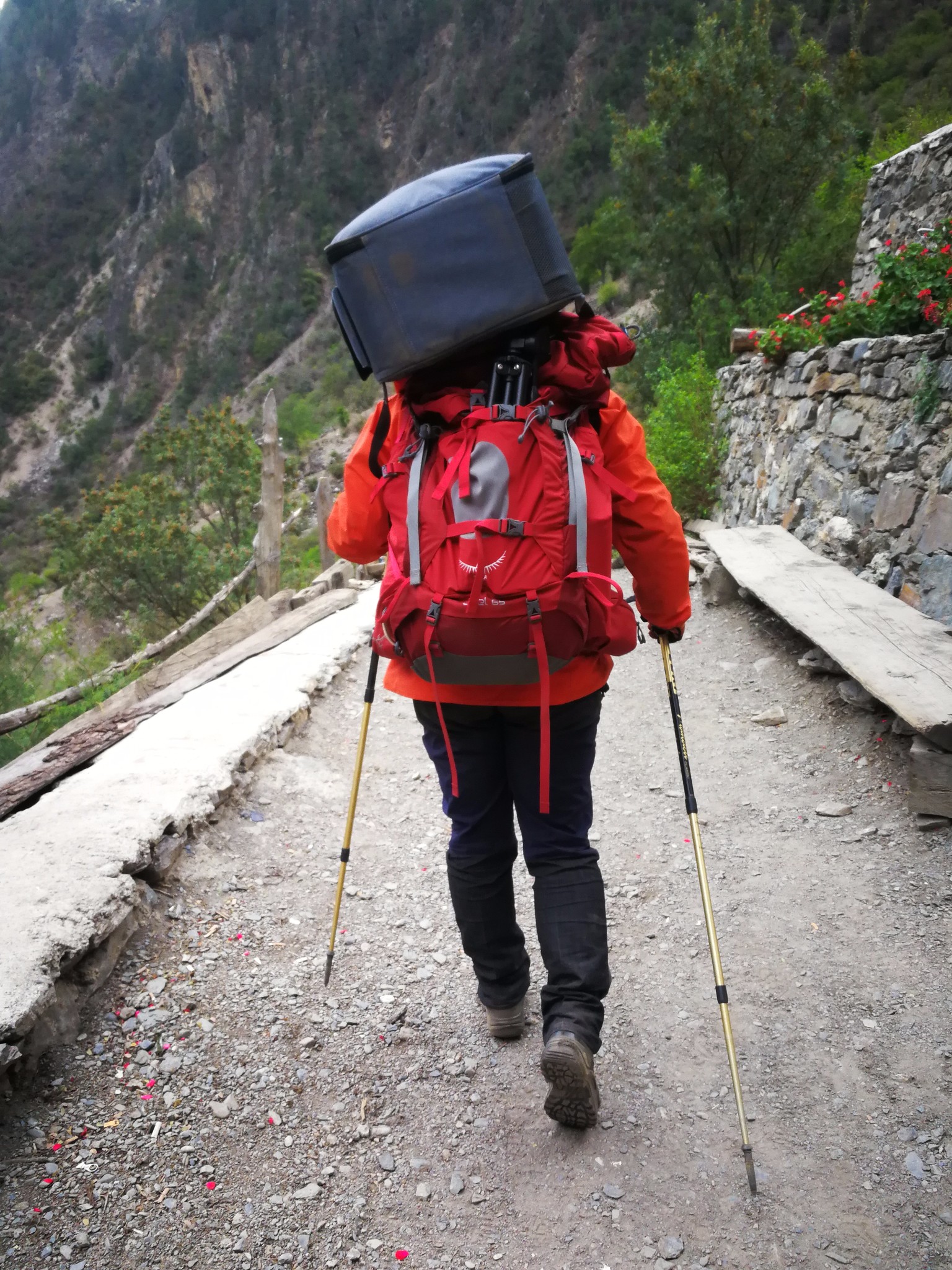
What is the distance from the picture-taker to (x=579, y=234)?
3059 cm

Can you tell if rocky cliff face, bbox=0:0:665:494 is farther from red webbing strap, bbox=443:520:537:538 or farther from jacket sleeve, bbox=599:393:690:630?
red webbing strap, bbox=443:520:537:538

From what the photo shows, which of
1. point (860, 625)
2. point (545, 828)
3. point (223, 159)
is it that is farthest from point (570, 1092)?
point (223, 159)

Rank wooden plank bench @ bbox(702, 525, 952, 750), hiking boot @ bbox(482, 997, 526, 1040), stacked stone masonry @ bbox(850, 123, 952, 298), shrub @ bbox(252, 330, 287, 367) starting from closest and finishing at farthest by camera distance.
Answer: hiking boot @ bbox(482, 997, 526, 1040)
wooden plank bench @ bbox(702, 525, 952, 750)
stacked stone masonry @ bbox(850, 123, 952, 298)
shrub @ bbox(252, 330, 287, 367)

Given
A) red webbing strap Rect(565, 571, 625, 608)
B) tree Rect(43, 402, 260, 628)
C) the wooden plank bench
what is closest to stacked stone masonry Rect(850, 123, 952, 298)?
the wooden plank bench

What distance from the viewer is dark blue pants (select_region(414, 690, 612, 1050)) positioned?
1.73 m

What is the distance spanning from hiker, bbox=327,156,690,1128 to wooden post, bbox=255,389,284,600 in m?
10.4

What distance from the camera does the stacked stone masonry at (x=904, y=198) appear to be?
284 inches

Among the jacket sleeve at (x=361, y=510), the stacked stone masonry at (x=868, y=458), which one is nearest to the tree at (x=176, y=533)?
the stacked stone masonry at (x=868, y=458)

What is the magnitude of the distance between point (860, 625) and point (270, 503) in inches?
374

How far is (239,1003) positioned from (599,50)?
50.6 meters

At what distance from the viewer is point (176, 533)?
15.1 metres

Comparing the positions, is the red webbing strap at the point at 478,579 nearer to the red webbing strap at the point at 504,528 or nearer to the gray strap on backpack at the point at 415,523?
the red webbing strap at the point at 504,528

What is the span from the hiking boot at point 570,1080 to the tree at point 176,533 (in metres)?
14.6

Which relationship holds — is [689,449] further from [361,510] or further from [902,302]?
[361,510]
